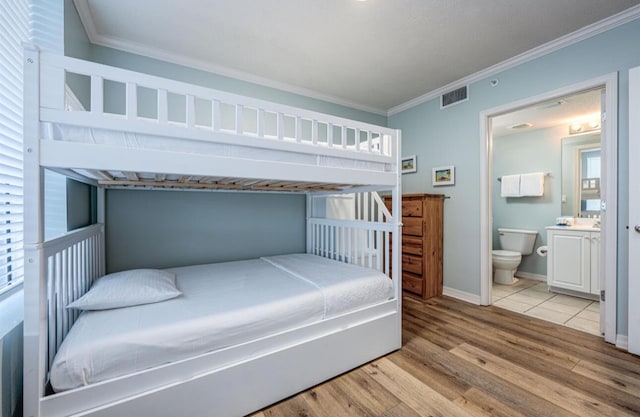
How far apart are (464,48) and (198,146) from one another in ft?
7.90

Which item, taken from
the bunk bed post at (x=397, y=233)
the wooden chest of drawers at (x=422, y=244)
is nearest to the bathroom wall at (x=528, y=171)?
the wooden chest of drawers at (x=422, y=244)

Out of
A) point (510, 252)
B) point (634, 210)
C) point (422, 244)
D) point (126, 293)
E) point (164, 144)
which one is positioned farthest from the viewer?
point (510, 252)

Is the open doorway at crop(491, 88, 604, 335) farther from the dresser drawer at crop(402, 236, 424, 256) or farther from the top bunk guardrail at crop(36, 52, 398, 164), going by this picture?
the top bunk guardrail at crop(36, 52, 398, 164)

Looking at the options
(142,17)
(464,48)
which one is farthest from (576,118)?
(142,17)

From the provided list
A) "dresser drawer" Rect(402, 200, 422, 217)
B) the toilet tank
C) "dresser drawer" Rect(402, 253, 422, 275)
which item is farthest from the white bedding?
the toilet tank

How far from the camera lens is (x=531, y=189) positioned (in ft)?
12.7

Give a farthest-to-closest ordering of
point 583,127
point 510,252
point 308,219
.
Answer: point 510,252 < point 583,127 < point 308,219

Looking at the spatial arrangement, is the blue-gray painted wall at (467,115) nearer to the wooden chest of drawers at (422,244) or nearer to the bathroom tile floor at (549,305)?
the wooden chest of drawers at (422,244)

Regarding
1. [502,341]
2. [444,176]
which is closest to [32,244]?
[502,341]

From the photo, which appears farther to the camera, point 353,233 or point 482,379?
point 353,233

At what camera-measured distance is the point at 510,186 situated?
4.12m

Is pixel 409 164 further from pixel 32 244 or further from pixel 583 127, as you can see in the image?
pixel 32 244

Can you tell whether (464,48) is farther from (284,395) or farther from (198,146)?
(284,395)

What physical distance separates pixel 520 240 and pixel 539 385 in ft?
9.77
